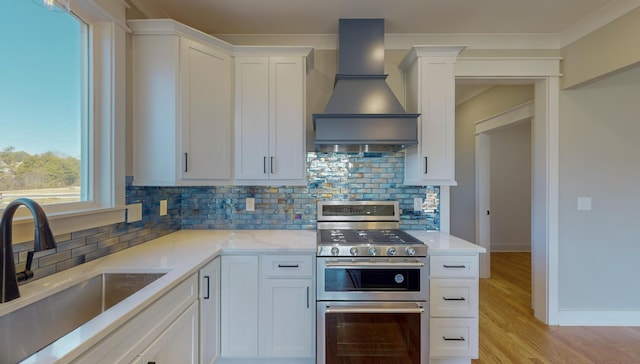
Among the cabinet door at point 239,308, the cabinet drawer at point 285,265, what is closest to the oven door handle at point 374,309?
the cabinet drawer at point 285,265

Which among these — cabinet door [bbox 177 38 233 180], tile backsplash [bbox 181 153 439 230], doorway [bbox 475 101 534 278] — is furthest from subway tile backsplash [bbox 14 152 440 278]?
doorway [bbox 475 101 534 278]

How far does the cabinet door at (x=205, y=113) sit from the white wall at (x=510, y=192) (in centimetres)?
520

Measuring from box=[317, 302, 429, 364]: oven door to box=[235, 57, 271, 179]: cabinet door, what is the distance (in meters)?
1.19

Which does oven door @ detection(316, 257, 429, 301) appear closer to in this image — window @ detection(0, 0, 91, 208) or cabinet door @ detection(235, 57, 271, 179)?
cabinet door @ detection(235, 57, 271, 179)

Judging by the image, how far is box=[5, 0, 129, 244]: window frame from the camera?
1678 millimetres

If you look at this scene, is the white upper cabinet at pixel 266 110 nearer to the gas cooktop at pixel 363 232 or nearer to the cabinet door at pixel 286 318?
the gas cooktop at pixel 363 232

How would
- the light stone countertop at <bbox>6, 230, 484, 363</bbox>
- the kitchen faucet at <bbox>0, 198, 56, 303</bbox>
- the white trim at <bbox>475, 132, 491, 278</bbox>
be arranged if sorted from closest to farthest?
the light stone countertop at <bbox>6, 230, 484, 363</bbox> → the kitchen faucet at <bbox>0, 198, 56, 303</bbox> → the white trim at <bbox>475, 132, 491, 278</bbox>

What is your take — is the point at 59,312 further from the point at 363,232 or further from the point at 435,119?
the point at 435,119

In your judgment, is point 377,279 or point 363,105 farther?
point 363,105

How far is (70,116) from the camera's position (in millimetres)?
1577

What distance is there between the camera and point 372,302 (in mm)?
1842

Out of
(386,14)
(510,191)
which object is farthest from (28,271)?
(510,191)

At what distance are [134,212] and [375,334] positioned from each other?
1823 mm

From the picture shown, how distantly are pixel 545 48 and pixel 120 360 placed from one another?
12.3 ft
